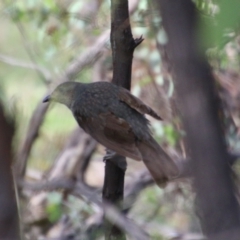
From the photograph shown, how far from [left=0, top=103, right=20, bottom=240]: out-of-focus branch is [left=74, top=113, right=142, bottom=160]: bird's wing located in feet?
6.58

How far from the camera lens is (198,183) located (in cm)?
82

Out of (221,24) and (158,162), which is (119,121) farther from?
(221,24)

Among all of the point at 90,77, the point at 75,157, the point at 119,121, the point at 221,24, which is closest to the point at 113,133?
the point at 119,121

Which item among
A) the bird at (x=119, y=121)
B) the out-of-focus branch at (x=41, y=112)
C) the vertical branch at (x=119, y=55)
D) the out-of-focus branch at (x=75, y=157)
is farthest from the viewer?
the out-of-focus branch at (x=75, y=157)

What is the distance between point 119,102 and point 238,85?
1420mm

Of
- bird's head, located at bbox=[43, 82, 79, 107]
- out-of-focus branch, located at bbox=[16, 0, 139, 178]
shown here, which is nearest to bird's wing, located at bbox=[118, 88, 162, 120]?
bird's head, located at bbox=[43, 82, 79, 107]

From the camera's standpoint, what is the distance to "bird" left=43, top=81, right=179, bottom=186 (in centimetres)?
292

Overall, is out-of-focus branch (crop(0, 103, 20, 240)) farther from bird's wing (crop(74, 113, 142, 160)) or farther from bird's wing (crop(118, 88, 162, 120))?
bird's wing (crop(118, 88, 162, 120))

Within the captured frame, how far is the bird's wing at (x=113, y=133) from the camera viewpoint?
2.96 meters

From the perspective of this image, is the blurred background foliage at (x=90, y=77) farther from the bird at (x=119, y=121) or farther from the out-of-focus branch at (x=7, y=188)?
the out-of-focus branch at (x=7, y=188)

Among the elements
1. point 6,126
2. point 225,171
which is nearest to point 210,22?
point 225,171

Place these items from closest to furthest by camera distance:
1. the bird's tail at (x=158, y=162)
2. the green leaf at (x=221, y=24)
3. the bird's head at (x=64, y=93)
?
the green leaf at (x=221, y=24)
the bird's tail at (x=158, y=162)
the bird's head at (x=64, y=93)

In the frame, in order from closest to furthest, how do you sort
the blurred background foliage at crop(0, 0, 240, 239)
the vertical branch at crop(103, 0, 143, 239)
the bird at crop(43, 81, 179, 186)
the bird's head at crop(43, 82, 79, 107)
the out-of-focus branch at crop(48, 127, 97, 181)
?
the vertical branch at crop(103, 0, 143, 239)
the bird at crop(43, 81, 179, 186)
the bird's head at crop(43, 82, 79, 107)
the blurred background foliage at crop(0, 0, 240, 239)
the out-of-focus branch at crop(48, 127, 97, 181)

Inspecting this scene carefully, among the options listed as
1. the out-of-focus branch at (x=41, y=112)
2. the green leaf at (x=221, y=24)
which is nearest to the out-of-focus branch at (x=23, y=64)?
the out-of-focus branch at (x=41, y=112)
